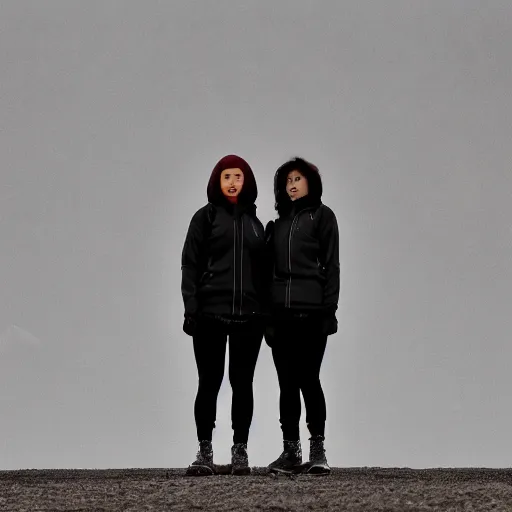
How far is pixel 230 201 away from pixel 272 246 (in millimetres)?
442

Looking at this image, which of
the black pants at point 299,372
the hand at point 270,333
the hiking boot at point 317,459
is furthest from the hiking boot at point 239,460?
the hand at point 270,333

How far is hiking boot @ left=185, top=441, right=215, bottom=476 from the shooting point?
5.77 metres

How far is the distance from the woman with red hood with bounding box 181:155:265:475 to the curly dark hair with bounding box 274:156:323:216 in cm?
34

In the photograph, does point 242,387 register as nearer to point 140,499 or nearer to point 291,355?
point 291,355

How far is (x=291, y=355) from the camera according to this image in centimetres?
589

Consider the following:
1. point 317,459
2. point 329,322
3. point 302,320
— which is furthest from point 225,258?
point 317,459

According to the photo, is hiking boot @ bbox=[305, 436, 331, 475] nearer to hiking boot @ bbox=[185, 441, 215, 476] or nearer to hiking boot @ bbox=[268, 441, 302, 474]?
hiking boot @ bbox=[268, 441, 302, 474]

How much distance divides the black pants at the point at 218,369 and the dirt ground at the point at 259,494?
14.6 inches

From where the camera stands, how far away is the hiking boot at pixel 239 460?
577 cm

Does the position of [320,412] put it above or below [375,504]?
above

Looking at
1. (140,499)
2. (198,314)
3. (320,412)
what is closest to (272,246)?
(198,314)

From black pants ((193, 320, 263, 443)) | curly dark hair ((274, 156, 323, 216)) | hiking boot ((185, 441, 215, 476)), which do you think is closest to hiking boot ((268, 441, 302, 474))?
black pants ((193, 320, 263, 443))

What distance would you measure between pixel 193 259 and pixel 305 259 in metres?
0.78

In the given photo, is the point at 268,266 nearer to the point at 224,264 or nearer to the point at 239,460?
the point at 224,264
